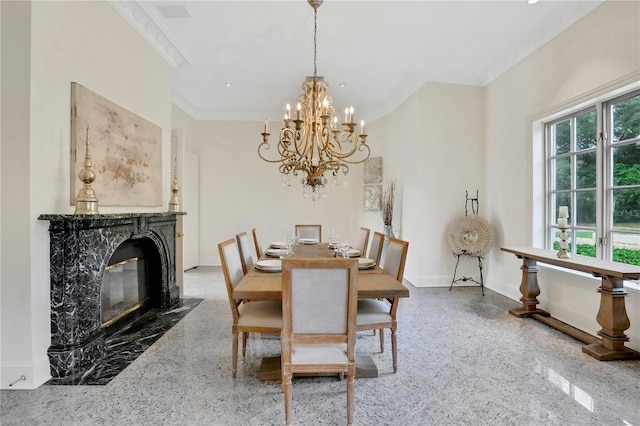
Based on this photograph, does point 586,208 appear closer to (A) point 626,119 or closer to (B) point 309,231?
(A) point 626,119

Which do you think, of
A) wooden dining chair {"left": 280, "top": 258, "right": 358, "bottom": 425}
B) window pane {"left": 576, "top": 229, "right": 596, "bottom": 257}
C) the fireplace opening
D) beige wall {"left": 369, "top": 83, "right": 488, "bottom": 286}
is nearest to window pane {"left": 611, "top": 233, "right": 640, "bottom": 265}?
window pane {"left": 576, "top": 229, "right": 596, "bottom": 257}

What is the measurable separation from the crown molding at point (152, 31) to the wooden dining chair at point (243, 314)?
8.22 ft

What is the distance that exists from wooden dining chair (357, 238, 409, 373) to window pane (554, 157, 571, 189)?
2.39 m

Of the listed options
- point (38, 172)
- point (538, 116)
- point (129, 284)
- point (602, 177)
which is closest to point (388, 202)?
point (538, 116)

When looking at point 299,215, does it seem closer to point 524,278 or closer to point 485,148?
point 485,148

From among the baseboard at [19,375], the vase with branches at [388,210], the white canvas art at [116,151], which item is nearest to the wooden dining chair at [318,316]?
the baseboard at [19,375]

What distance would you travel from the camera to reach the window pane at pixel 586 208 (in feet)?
10.5

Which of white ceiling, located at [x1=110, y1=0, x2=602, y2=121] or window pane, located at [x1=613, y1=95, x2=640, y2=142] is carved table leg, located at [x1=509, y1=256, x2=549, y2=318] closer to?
window pane, located at [x1=613, y1=95, x2=640, y2=142]

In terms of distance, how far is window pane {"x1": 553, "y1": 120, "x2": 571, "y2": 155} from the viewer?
140 inches

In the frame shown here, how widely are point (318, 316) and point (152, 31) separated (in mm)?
3542

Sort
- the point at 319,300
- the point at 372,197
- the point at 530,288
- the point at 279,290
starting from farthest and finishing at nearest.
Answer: the point at 372,197, the point at 530,288, the point at 279,290, the point at 319,300

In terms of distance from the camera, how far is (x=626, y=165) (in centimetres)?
286

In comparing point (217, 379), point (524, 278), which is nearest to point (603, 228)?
point (524, 278)

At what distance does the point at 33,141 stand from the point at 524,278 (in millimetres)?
4652
